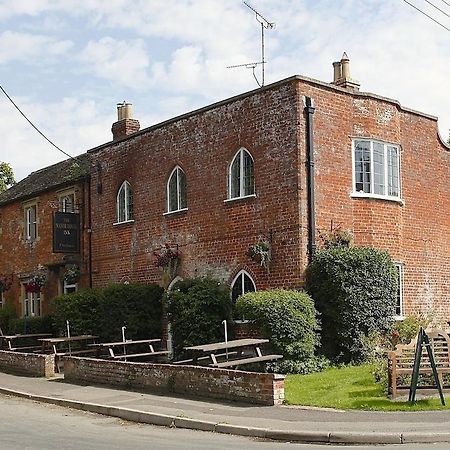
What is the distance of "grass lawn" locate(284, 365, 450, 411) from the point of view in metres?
12.6

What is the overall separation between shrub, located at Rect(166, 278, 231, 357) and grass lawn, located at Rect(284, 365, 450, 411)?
3628 millimetres

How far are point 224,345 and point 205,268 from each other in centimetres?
564

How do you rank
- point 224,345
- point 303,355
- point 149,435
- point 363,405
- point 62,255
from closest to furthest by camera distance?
point 149,435 < point 363,405 < point 224,345 < point 303,355 < point 62,255

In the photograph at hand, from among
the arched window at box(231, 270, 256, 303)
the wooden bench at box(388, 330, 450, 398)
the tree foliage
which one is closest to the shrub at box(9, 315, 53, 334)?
the arched window at box(231, 270, 256, 303)

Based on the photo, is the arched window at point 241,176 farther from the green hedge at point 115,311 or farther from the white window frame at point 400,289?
the white window frame at point 400,289

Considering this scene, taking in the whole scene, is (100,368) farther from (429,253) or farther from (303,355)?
(429,253)

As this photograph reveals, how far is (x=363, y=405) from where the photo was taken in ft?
41.7

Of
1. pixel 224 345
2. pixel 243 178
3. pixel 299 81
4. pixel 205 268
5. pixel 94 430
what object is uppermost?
pixel 299 81

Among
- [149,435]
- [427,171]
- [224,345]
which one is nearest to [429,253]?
[427,171]

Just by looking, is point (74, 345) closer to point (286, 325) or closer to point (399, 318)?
point (286, 325)

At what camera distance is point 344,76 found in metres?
21.1

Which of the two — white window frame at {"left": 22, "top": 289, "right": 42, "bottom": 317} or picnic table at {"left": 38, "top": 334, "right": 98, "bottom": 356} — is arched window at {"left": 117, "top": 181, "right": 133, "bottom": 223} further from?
white window frame at {"left": 22, "top": 289, "right": 42, "bottom": 317}

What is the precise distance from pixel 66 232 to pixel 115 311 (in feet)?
17.4

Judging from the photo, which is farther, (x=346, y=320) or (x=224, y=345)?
(x=346, y=320)
